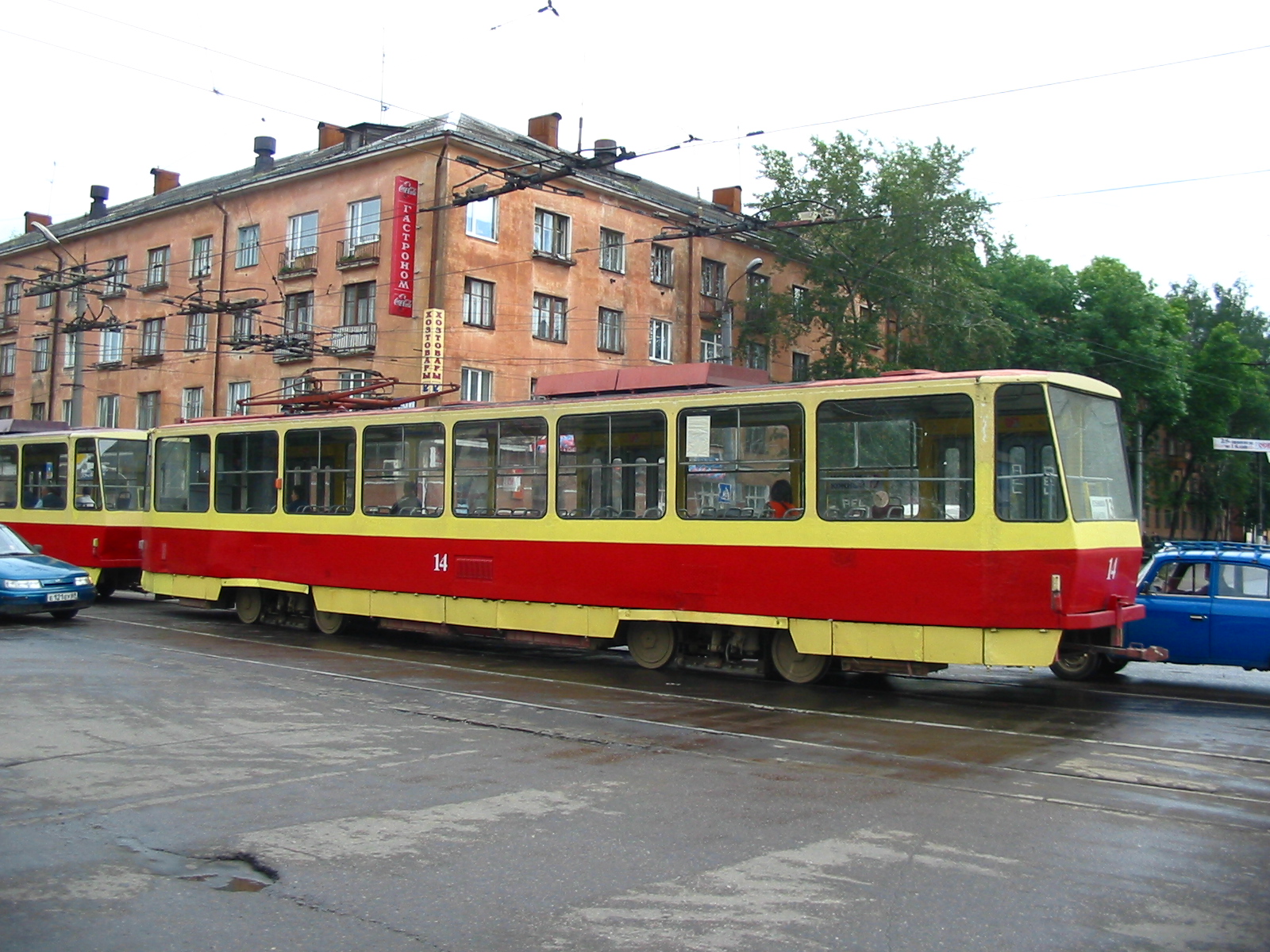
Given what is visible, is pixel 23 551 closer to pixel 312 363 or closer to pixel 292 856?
pixel 292 856

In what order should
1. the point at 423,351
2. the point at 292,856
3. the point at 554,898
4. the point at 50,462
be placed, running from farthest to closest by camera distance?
the point at 423,351 → the point at 50,462 → the point at 292,856 → the point at 554,898

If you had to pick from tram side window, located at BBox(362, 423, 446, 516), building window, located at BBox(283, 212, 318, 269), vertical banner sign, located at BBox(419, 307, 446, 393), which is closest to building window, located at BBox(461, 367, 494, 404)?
vertical banner sign, located at BBox(419, 307, 446, 393)

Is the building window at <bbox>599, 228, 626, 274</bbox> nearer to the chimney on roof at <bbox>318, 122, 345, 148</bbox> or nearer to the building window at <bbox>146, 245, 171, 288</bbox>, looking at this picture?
the chimney on roof at <bbox>318, 122, 345, 148</bbox>

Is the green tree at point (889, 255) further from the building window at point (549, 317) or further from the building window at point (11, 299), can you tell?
the building window at point (11, 299)

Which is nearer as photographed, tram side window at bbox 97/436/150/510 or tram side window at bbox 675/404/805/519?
tram side window at bbox 675/404/805/519

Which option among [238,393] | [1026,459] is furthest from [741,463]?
[238,393]

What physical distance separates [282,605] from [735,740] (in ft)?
35.5

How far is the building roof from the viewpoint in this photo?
34.3 metres

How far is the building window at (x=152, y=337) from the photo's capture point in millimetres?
42094

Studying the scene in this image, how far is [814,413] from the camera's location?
476 inches

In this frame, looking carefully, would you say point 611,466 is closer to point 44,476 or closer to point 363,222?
point 44,476

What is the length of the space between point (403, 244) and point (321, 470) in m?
16.5

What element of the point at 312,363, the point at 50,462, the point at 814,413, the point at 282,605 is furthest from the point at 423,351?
the point at 814,413

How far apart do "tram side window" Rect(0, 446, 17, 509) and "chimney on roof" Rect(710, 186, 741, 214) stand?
2938 centimetres
